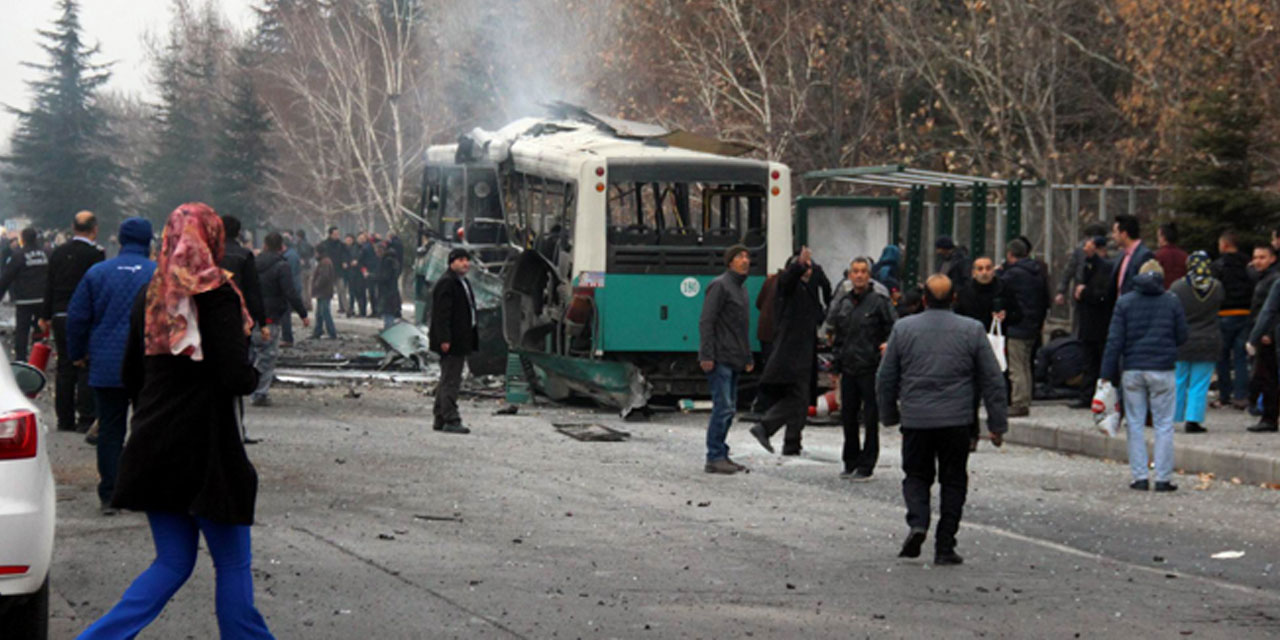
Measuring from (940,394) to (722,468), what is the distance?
414 cm

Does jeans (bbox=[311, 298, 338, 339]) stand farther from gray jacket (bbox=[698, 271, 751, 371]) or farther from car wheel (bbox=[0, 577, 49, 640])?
car wheel (bbox=[0, 577, 49, 640])

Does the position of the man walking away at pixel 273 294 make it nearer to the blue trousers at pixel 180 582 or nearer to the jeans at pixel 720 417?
the jeans at pixel 720 417

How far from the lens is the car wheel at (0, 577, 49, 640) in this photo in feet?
22.1

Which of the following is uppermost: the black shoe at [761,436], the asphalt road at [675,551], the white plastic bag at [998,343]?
the white plastic bag at [998,343]

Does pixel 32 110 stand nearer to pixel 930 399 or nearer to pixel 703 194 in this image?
pixel 703 194

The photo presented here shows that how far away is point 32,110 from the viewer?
287ft

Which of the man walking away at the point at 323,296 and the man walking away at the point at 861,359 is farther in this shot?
the man walking away at the point at 323,296

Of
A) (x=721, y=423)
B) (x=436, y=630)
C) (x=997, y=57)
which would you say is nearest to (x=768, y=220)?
(x=721, y=423)

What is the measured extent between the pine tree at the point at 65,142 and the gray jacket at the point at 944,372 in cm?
7480

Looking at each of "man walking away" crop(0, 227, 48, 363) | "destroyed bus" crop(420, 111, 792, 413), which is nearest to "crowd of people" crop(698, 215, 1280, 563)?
"destroyed bus" crop(420, 111, 792, 413)

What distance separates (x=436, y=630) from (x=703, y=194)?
559 inches

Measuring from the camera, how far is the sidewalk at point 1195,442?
47.3 feet

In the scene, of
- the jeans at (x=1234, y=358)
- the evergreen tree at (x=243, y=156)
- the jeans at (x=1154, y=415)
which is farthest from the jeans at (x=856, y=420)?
the evergreen tree at (x=243, y=156)

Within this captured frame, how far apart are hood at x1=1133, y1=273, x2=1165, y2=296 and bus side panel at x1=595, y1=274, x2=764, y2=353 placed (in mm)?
6715
